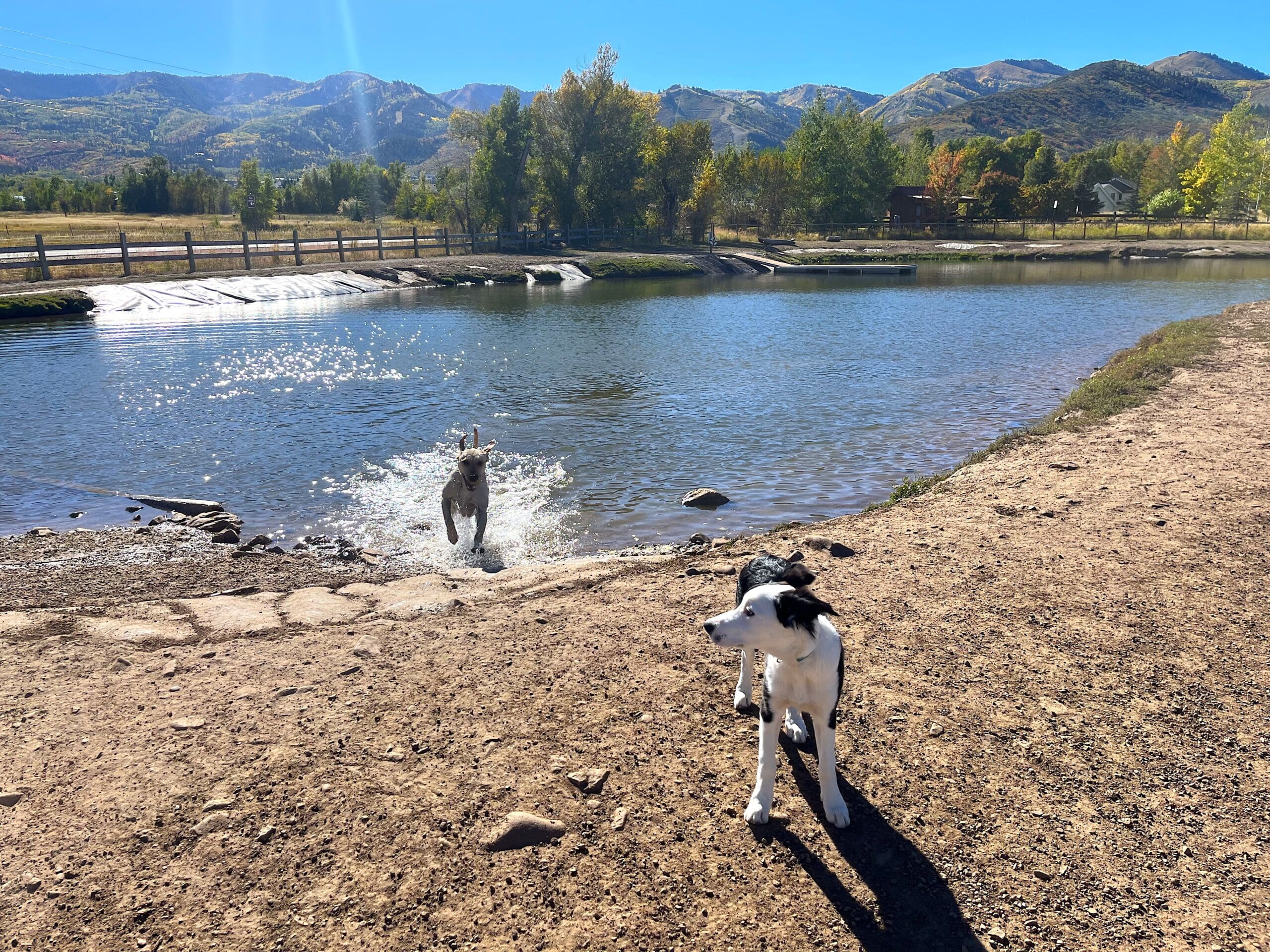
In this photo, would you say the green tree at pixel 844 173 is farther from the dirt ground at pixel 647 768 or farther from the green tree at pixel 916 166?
the dirt ground at pixel 647 768

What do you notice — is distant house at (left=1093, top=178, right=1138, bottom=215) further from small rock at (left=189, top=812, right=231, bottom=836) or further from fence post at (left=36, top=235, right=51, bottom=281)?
small rock at (left=189, top=812, right=231, bottom=836)

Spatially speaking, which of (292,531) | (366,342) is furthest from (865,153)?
(292,531)

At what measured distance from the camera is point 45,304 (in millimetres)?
36812

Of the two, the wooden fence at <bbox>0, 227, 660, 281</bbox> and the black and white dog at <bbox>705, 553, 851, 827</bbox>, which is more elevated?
the wooden fence at <bbox>0, 227, 660, 281</bbox>

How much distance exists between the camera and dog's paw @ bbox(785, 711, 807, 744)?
530cm

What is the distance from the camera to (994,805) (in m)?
4.65

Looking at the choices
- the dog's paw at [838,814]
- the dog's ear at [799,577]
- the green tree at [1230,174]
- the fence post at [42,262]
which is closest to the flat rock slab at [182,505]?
the dog's ear at [799,577]

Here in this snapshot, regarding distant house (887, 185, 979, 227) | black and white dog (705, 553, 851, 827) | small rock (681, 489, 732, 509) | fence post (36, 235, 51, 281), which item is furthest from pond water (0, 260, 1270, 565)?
distant house (887, 185, 979, 227)

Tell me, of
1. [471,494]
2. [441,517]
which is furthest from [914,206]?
[471,494]

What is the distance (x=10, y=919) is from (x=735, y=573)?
6.21m

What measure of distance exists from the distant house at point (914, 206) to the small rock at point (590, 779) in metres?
101

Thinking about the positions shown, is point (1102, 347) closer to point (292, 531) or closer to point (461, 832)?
point (292, 531)

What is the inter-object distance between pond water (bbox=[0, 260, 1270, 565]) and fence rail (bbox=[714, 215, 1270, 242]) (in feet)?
156

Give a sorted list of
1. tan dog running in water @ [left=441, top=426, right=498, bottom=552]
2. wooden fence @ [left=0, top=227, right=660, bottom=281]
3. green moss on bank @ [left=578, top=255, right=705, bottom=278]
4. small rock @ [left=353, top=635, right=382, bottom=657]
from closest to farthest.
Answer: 1. small rock @ [left=353, top=635, right=382, bottom=657]
2. tan dog running in water @ [left=441, top=426, right=498, bottom=552]
3. wooden fence @ [left=0, top=227, right=660, bottom=281]
4. green moss on bank @ [left=578, top=255, right=705, bottom=278]
